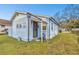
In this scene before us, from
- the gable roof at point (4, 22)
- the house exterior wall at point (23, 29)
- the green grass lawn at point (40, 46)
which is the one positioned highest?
the gable roof at point (4, 22)

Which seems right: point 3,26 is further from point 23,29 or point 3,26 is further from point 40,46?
point 40,46

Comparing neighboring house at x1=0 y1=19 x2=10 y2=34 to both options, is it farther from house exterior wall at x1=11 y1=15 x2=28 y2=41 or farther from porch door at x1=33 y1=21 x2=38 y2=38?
porch door at x1=33 y1=21 x2=38 y2=38

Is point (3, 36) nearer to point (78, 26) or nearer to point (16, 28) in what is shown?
point (16, 28)

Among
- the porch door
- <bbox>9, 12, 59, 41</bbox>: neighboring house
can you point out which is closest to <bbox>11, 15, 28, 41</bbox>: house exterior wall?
<bbox>9, 12, 59, 41</bbox>: neighboring house

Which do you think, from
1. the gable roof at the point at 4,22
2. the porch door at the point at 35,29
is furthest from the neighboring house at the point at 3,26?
the porch door at the point at 35,29

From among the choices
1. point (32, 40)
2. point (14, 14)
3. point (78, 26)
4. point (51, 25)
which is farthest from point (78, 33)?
point (14, 14)

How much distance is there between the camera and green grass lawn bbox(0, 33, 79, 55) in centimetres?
398

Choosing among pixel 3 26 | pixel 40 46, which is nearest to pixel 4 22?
pixel 3 26

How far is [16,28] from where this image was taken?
13.2ft

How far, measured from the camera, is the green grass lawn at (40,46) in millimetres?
3977

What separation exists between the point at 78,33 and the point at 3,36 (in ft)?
3.39

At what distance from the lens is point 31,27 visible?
402cm

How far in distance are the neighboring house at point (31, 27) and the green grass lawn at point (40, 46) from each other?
0.08 m

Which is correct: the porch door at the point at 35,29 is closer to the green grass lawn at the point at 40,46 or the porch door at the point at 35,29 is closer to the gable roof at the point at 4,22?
the green grass lawn at the point at 40,46
